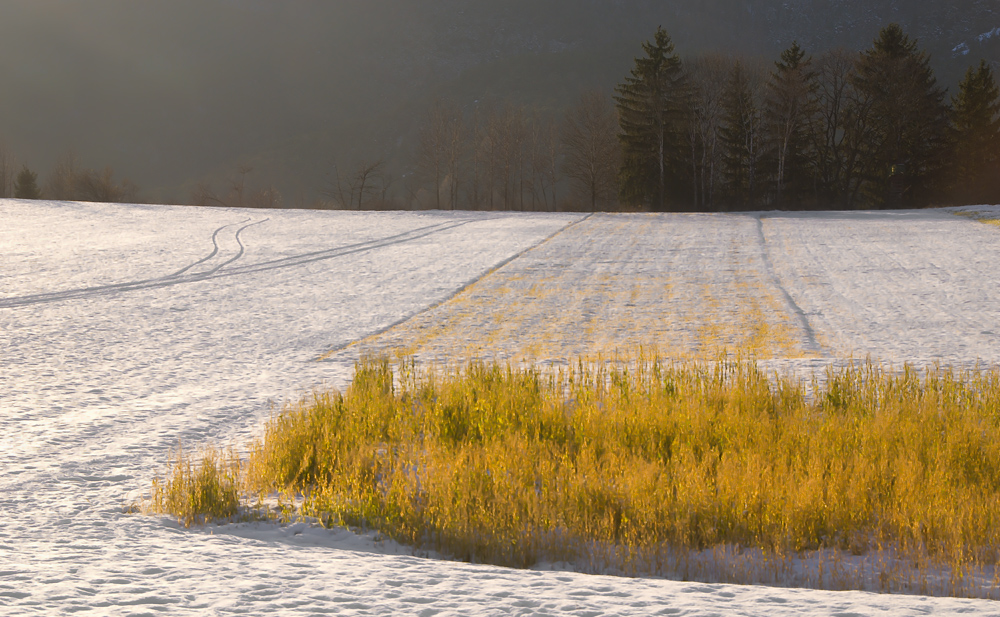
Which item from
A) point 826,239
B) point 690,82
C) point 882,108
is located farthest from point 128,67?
point 826,239

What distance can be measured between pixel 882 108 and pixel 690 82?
13175 millimetres

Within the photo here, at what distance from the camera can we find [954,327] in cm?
1223

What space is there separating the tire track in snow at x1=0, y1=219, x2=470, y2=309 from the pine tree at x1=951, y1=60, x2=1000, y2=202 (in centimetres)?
4386

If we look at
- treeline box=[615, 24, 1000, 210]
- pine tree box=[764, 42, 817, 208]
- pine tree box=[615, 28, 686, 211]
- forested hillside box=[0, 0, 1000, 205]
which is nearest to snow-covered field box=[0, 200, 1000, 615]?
pine tree box=[764, 42, 817, 208]

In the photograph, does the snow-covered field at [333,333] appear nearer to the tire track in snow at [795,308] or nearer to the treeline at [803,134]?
the tire track in snow at [795,308]

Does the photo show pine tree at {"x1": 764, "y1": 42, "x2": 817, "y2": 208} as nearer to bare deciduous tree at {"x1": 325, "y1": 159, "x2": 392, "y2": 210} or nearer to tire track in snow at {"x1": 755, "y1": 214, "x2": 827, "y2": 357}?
bare deciduous tree at {"x1": 325, "y1": 159, "x2": 392, "y2": 210}

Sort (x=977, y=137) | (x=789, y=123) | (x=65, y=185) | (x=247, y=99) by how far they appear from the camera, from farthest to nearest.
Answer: (x=247, y=99)
(x=65, y=185)
(x=977, y=137)
(x=789, y=123)

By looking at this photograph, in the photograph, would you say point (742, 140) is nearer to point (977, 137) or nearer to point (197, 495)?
point (977, 137)

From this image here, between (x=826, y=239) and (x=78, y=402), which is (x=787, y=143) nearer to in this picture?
(x=826, y=239)

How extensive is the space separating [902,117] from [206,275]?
48190mm

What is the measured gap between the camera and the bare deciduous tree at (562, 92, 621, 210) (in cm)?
6381

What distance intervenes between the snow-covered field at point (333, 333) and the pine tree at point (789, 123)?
877 inches

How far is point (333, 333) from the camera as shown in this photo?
13.0m

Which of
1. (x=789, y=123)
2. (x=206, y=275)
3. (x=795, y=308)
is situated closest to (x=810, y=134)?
(x=789, y=123)
